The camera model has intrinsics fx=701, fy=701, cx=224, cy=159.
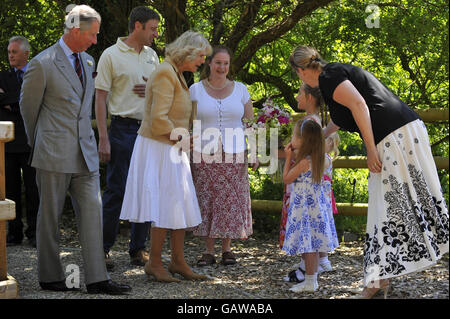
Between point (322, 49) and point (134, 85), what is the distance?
2.65 m

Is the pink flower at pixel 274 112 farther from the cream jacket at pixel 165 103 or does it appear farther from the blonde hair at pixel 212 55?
the cream jacket at pixel 165 103

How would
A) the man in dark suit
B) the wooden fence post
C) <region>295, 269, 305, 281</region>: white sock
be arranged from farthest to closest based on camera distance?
the man in dark suit < <region>295, 269, 305, 281</region>: white sock < the wooden fence post

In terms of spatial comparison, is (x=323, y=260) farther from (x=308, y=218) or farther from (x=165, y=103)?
(x=165, y=103)

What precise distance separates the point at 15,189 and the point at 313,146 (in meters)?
3.34

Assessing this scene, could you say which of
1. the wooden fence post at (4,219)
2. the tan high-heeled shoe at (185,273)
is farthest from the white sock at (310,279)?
the wooden fence post at (4,219)

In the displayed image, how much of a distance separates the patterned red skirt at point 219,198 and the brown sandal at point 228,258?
0.54 ft

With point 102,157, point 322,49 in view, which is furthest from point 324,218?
point 322,49

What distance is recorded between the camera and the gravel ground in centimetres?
469

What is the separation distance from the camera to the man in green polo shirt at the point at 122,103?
5523 millimetres

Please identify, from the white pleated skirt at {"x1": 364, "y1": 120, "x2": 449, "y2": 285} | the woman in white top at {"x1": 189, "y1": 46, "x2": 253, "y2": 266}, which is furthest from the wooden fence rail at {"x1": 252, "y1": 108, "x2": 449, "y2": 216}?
the white pleated skirt at {"x1": 364, "y1": 120, "x2": 449, "y2": 285}

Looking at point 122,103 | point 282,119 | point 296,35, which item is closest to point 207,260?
point 282,119

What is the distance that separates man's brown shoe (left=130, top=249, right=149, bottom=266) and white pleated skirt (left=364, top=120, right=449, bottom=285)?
220 cm

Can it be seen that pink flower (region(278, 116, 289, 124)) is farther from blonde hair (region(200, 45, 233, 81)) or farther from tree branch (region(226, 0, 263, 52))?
tree branch (region(226, 0, 263, 52))

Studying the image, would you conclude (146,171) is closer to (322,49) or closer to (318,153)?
(318,153)
